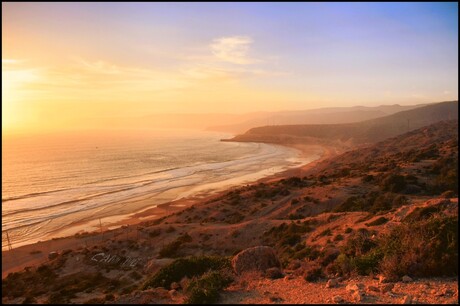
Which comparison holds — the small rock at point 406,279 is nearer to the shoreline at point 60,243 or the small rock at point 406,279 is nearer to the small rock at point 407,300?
the small rock at point 407,300

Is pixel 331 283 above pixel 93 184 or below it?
above

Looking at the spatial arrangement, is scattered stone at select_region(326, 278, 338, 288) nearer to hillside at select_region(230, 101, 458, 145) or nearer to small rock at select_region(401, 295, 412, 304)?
small rock at select_region(401, 295, 412, 304)

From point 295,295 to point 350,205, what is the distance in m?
24.2

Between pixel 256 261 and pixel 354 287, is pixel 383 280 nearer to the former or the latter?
pixel 354 287

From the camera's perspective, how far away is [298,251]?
1861cm

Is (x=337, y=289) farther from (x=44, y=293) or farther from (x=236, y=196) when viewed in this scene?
(x=236, y=196)

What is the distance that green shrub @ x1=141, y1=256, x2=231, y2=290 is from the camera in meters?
13.1

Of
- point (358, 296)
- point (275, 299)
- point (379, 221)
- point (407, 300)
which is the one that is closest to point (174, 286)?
point (275, 299)

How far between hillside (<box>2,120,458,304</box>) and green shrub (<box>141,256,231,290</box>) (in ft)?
0.17

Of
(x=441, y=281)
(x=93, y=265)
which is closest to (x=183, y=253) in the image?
(x=93, y=265)

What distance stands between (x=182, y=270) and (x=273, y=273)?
166 inches

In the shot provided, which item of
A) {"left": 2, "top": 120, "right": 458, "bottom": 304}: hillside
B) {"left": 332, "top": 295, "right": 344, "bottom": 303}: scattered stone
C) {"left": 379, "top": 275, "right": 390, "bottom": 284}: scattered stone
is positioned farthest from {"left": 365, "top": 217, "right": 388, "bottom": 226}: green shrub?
{"left": 332, "top": 295, "right": 344, "bottom": 303}: scattered stone

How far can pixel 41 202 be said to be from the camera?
56500 mm

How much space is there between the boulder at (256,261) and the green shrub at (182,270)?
0.83 meters
